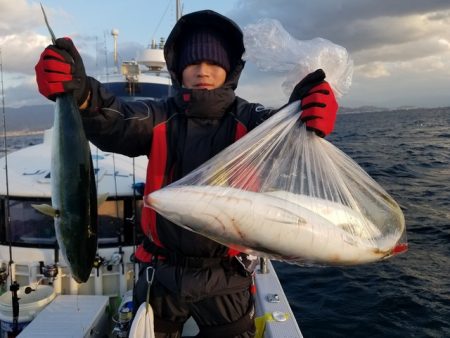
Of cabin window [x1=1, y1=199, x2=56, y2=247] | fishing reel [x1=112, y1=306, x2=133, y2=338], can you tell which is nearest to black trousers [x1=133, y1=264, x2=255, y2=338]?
fishing reel [x1=112, y1=306, x2=133, y2=338]

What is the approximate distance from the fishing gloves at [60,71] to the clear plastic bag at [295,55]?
1.22 m

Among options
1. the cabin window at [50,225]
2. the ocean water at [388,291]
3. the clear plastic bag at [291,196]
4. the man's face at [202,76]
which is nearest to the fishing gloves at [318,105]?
the clear plastic bag at [291,196]

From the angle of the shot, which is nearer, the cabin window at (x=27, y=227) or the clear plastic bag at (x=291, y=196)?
the clear plastic bag at (x=291, y=196)

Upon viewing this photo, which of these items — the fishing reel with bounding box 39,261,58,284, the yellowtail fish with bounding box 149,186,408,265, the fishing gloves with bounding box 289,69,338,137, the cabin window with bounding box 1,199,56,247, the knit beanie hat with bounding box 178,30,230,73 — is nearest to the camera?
the yellowtail fish with bounding box 149,186,408,265

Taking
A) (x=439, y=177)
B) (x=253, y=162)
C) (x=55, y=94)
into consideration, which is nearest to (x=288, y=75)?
(x=253, y=162)

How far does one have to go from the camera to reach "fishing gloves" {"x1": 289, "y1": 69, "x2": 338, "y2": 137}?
234cm

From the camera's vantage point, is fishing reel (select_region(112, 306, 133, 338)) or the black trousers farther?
fishing reel (select_region(112, 306, 133, 338))

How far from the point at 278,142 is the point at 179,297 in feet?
4.09

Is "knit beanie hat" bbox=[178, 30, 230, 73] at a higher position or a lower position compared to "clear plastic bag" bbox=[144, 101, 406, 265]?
higher

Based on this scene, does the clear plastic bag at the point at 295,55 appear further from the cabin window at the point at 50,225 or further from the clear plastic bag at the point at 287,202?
the cabin window at the point at 50,225

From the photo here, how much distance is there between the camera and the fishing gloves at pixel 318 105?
92.0 inches

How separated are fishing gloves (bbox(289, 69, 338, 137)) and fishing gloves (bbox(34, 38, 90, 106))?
4.37 ft

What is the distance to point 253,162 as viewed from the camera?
2.36m

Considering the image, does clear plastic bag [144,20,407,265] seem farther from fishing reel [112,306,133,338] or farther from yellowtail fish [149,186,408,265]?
fishing reel [112,306,133,338]
